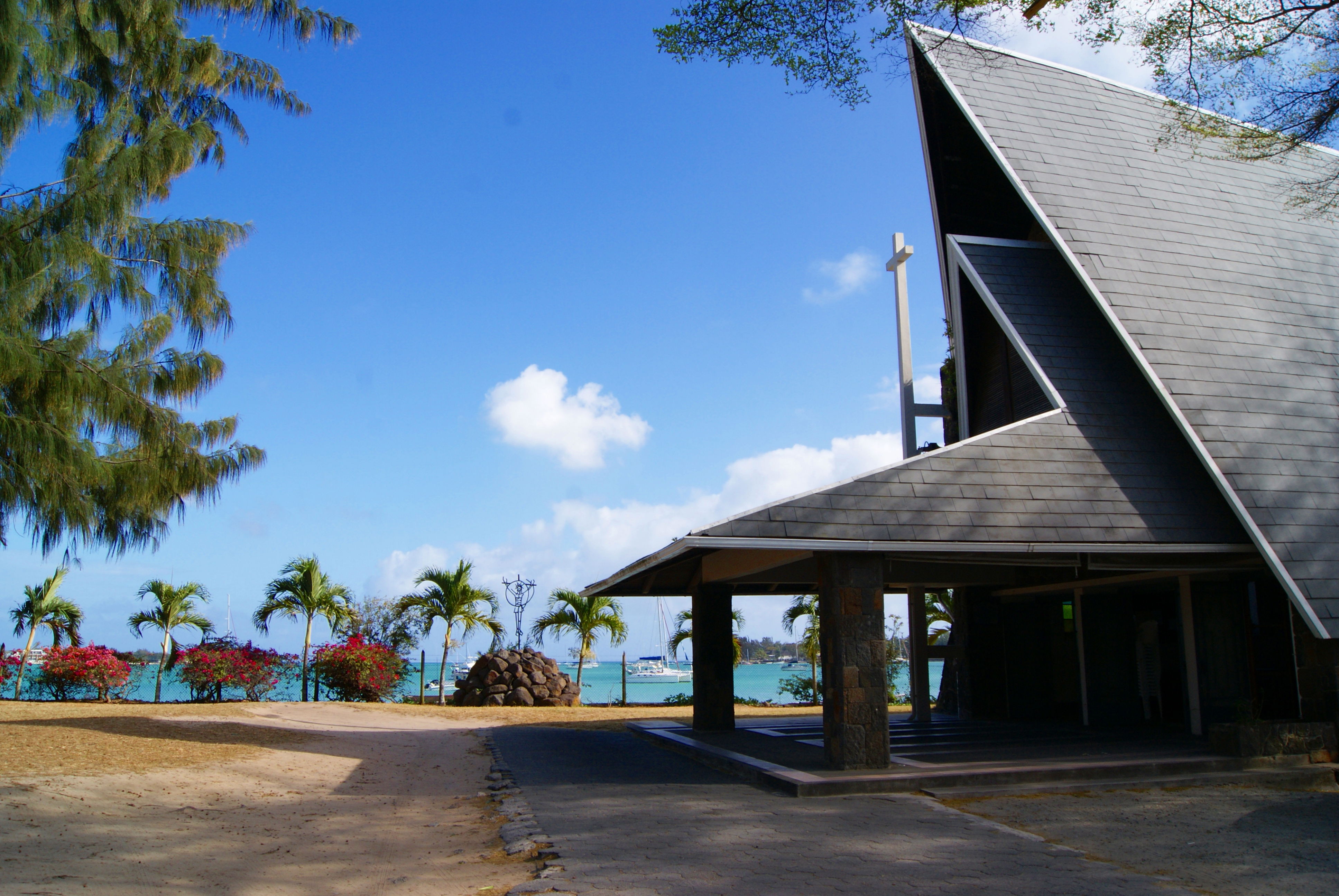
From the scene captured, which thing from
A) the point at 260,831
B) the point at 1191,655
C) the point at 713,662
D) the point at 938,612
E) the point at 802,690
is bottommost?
the point at 802,690

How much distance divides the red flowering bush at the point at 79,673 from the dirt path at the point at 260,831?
32.2 feet

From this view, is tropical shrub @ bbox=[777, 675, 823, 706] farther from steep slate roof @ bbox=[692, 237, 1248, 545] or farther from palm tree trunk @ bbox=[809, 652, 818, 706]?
steep slate roof @ bbox=[692, 237, 1248, 545]

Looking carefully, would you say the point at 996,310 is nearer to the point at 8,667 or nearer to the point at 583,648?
the point at 583,648

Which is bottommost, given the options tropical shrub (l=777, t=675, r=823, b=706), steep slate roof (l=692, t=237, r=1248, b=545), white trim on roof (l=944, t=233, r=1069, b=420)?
tropical shrub (l=777, t=675, r=823, b=706)

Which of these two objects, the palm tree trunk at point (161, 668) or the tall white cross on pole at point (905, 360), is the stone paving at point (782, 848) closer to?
the tall white cross on pole at point (905, 360)

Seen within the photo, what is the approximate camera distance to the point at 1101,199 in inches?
469

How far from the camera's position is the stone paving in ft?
16.5

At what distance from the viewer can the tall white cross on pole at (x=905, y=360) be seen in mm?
13984

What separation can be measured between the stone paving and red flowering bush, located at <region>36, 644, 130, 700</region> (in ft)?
49.1

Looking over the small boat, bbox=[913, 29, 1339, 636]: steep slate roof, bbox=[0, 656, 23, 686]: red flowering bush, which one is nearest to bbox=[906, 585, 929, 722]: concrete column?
bbox=[913, 29, 1339, 636]: steep slate roof

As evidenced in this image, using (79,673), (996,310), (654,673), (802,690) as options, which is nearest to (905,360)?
(996,310)

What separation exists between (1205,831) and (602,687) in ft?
303

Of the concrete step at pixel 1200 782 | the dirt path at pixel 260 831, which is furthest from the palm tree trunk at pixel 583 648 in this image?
the concrete step at pixel 1200 782

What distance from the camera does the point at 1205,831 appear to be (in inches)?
253
